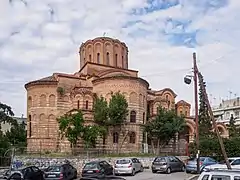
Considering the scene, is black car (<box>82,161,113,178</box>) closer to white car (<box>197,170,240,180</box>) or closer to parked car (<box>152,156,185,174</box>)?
parked car (<box>152,156,185,174</box>)

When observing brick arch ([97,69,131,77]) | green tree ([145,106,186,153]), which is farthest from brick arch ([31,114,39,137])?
green tree ([145,106,186,153])

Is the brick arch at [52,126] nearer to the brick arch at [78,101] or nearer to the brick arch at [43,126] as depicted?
the brick arch at [43,126]

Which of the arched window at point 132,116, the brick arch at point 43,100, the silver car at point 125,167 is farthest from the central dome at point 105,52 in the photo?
the silver car at point 125,167

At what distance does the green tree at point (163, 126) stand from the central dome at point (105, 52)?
46.4 ft

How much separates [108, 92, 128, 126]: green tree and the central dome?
1358cm

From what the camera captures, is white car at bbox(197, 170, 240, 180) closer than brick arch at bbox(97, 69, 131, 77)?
Yes

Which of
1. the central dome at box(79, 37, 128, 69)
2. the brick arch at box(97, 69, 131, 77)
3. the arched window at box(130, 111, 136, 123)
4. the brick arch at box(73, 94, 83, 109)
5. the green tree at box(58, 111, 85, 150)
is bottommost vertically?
the green tree at box(58, 111, 85, 150)

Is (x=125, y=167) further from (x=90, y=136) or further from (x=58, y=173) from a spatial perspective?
(x=90, y=136)

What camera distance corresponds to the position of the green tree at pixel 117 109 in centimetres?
5025

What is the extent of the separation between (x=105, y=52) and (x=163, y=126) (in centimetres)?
1815

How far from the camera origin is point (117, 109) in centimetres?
5025

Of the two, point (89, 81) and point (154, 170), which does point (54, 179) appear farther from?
point (89, 81)

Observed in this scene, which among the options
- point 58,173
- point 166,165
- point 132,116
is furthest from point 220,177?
point 132,116

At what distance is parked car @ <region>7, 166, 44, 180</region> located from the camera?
23.1 metres
